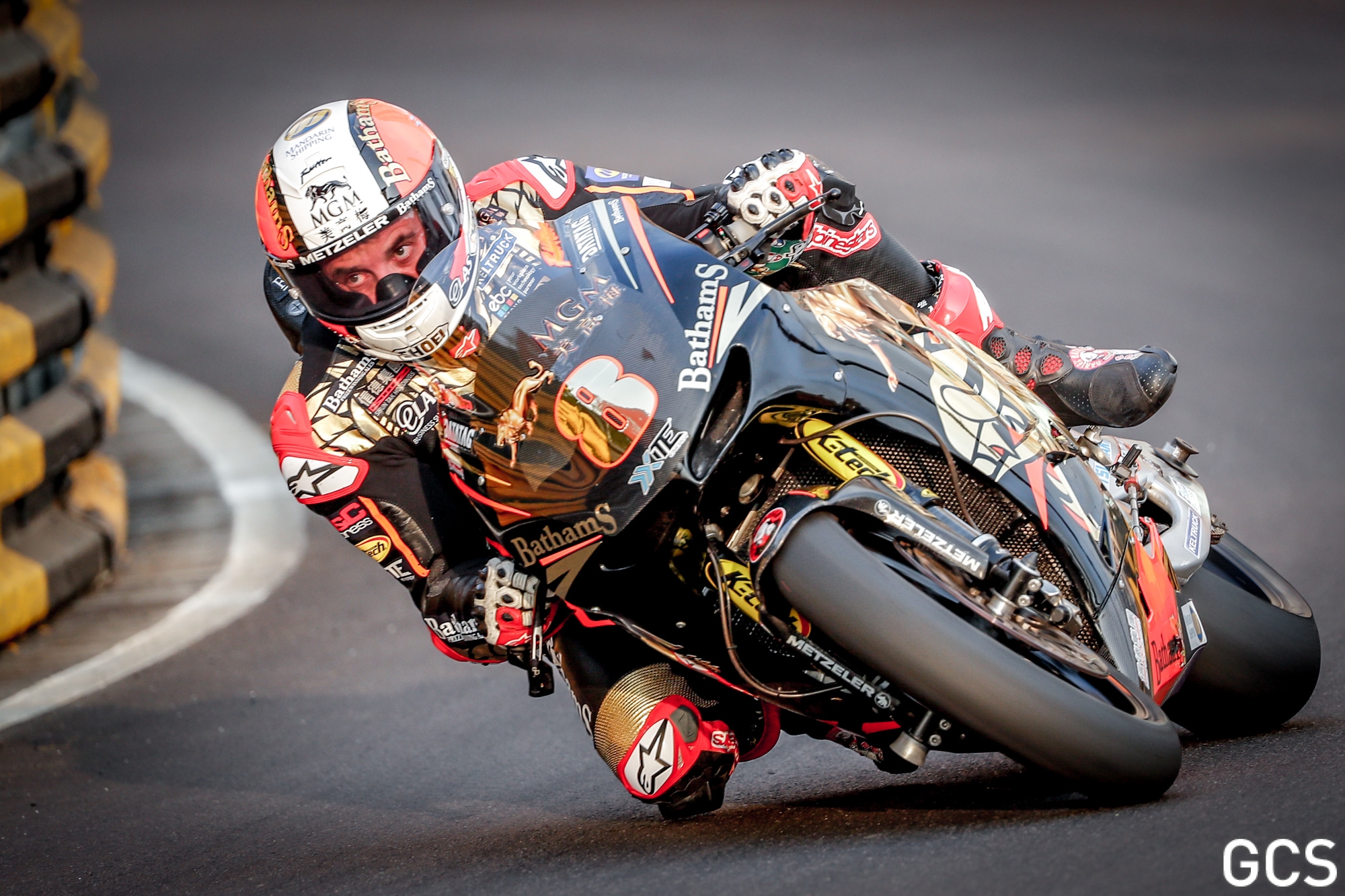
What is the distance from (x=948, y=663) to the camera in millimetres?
3016

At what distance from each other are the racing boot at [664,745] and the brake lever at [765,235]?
1146mm

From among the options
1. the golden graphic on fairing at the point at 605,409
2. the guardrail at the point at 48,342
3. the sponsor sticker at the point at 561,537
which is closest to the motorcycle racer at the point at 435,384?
the sponsor sticker at the point at 561,537

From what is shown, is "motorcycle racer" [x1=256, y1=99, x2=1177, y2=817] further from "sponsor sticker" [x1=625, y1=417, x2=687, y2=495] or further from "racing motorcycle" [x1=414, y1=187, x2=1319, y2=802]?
"sponsor sticker" [x1=625, y1=417, x2=687, y2=495]

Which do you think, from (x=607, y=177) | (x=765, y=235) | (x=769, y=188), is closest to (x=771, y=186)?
(x=769, y=188)

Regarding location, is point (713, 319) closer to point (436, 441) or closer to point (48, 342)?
point (436, 441)

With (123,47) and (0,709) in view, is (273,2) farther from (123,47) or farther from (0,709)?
(0,709)

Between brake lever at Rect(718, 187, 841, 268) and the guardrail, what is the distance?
134 inches

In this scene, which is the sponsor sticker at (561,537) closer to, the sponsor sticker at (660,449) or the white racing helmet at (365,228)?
the sponsor sticker at (660,449)

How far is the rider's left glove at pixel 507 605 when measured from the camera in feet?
12.3

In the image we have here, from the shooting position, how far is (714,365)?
3266 mm

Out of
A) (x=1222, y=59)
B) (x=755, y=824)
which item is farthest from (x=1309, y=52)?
(x=755, y=824)

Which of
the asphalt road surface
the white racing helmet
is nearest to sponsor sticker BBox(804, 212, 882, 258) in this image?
the white racing helmet

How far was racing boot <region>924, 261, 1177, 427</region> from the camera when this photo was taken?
13.4ft

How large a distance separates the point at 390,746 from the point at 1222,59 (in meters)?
15.5
